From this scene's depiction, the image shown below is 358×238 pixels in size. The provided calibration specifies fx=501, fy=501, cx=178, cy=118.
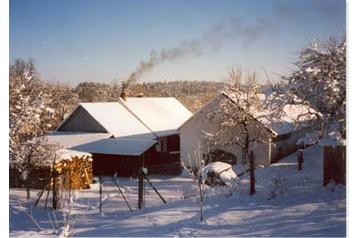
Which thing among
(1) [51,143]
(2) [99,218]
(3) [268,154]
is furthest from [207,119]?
(2) [99,218]

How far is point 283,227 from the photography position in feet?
16.3

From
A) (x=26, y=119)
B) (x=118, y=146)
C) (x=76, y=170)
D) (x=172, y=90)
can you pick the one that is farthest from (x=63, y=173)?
(x=118, y=146)

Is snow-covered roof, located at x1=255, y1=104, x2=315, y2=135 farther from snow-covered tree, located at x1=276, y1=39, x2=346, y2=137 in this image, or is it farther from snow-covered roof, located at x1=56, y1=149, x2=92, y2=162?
snow-covered roof, located at x1=56, y1=149, x2=92, y2=162

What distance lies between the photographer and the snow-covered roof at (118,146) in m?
10.1

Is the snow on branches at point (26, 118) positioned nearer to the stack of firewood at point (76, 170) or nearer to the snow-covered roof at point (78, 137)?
the stack of firewood at point (76, 170)

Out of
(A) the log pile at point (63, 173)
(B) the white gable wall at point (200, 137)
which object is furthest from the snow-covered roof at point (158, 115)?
(A) the log pile at point (63, 173)

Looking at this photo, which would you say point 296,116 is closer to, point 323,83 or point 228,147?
point 323,83

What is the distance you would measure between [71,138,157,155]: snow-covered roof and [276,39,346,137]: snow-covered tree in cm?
482

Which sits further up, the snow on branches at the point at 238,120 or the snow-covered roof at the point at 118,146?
the snow on branches at the point at 238,120

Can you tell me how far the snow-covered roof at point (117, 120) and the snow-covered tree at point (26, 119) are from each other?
3365 mm

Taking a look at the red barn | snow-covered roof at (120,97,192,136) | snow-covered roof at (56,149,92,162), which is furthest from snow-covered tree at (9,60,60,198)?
snow-covered roof at (120,97,192,136)

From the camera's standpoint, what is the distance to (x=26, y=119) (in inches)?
259
